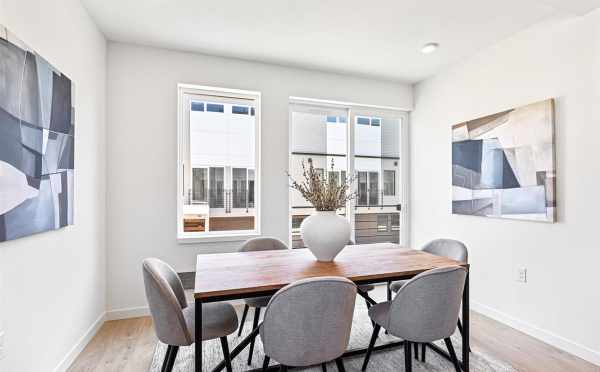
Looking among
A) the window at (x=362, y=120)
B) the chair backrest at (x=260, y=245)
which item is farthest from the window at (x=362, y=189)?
the chair backrest at (x=260, y=245)

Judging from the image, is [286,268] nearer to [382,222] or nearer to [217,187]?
[217,187]

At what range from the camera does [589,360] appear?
2186mm

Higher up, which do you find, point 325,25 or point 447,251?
point 325,25

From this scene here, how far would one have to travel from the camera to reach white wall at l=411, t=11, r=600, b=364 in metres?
2.22

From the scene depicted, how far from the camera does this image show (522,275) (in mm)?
2682

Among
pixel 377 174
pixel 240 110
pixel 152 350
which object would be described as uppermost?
pixel 240 110

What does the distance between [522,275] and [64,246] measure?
140 inches

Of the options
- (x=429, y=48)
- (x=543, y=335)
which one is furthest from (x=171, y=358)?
(x=429, y=48)

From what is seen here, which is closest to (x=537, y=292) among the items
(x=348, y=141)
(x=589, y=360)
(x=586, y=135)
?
(x=589, y=360)

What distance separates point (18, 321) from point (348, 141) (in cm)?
334

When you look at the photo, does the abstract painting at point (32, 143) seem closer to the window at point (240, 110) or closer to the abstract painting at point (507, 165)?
the window at point (240, 110)

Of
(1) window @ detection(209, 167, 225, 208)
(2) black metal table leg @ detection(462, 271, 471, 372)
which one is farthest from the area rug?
(1) window @ detection(209, 167, 225, 208)

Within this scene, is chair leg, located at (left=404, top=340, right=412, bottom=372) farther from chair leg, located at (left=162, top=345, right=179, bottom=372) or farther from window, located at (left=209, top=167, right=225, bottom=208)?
window, located at (left=209, top=167, right=225, bottom=208)

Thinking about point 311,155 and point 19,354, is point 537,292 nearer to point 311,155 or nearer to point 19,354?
point 311,155
